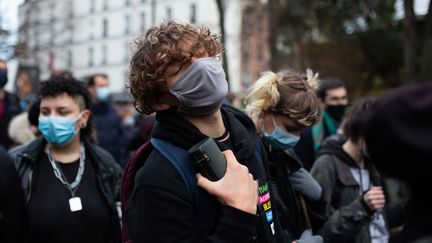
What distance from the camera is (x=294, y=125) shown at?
119 inches

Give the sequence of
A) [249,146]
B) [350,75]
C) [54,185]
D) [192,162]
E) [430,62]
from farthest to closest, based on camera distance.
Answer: [350,75] → [430,62] → [54,185] → [249,146] → [192,162]

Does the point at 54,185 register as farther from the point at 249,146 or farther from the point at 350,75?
the point at 350,75

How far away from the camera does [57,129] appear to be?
3387mm

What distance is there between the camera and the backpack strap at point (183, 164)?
1.78 m

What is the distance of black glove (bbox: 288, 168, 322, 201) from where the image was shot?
9.65 ft

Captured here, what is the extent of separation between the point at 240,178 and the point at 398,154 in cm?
75

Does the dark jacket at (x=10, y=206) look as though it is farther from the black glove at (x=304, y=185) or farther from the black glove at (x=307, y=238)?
the black glove at (x=304, y=185)

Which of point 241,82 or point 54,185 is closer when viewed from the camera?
point 54,185

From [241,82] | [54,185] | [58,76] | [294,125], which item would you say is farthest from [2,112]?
[241,82]

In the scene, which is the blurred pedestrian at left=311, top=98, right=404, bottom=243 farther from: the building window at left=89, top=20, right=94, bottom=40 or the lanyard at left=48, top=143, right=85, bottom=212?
the building window at left=89, top=20, right=94, bottom=40

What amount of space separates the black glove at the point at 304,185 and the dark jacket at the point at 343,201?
0.95 feet

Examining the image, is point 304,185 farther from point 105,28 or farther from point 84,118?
point 105,28

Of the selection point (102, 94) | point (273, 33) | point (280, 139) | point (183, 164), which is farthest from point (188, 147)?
point (273, 33)

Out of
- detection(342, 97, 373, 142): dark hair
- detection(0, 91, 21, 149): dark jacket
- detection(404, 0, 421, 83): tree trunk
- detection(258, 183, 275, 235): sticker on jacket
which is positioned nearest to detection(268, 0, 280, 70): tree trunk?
detection(404, 0, 421, 83): tree trunk
